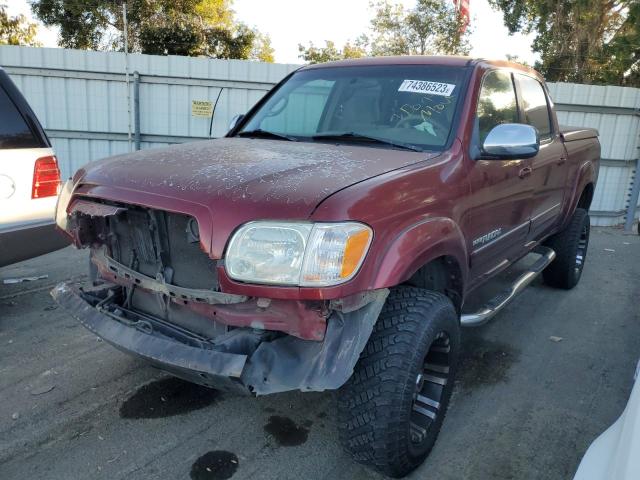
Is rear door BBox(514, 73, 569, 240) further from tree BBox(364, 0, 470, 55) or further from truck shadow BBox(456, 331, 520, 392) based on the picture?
tree BBox(364, 0, 470, 55)

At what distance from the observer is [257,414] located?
2.96 metres

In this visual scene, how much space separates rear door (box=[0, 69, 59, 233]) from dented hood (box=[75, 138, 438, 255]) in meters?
1.42

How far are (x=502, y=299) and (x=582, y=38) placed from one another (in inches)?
708

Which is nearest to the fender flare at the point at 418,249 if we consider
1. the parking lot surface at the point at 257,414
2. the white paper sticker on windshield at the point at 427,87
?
the white paper sticker on windshield at the point at 427,87

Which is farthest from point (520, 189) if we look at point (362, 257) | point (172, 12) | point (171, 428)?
point (172, 12)

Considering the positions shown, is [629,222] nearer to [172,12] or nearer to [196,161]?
[196,161]

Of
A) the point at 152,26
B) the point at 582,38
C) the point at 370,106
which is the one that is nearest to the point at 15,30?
the point at 152,26

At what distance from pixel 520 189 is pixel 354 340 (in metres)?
1.96

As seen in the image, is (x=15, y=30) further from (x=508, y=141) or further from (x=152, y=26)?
(x=508, y=141)

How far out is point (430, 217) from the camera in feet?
7.95

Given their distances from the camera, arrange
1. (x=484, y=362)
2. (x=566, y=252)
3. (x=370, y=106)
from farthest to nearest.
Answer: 1. (x=566, y=252)
2. (x=484, y=362)
3. (x=370, y=106)

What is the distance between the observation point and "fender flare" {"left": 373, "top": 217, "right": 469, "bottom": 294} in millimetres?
2105

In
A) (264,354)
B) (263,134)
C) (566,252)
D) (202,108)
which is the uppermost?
(202,108)

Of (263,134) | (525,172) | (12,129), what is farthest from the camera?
(12,129)
